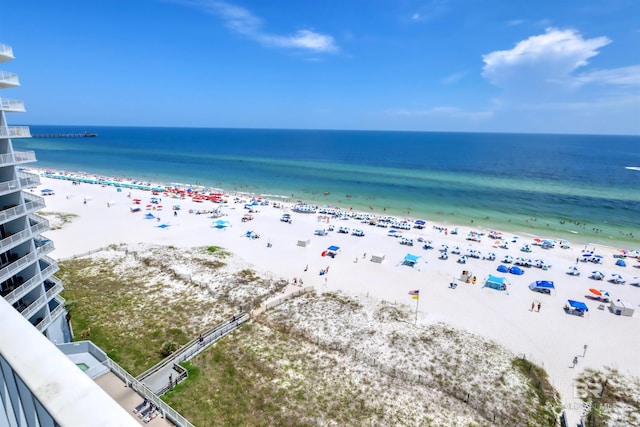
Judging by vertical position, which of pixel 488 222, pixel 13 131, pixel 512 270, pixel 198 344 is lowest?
pixel 488 222

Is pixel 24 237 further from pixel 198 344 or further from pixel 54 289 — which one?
pixel 198 344

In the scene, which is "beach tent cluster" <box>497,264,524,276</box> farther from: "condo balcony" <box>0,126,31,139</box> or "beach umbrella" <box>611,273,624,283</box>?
"condo balcony" <box>0,126,31,139</box>

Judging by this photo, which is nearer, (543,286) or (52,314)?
(52,314)

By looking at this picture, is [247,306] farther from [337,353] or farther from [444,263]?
[444,263]

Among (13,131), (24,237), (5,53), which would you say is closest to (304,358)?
(24,237)

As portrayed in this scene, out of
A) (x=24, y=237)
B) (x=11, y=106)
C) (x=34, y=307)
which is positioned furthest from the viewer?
(x=34, y=307)

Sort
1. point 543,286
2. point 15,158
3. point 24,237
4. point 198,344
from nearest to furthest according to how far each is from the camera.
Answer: point 15,158
point 24,237
point 198,344
point 543,286

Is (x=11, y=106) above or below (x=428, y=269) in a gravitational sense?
above

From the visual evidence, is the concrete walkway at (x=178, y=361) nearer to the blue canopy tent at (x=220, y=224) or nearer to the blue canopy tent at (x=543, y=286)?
the blue canopy tent at (x=220, y=224)
